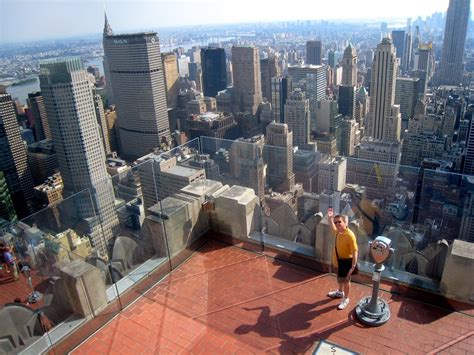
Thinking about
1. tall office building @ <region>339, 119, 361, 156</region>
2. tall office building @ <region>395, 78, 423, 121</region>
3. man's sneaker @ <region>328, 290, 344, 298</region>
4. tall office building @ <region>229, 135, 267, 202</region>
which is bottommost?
tall office building @ <region>339, 119, 361, 156</region>

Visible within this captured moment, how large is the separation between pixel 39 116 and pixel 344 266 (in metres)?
44.6

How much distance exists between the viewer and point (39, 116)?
41469 mm

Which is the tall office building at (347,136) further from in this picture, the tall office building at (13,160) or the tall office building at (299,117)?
the tall office building at (13,160)

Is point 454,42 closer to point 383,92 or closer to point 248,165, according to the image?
point 383,92

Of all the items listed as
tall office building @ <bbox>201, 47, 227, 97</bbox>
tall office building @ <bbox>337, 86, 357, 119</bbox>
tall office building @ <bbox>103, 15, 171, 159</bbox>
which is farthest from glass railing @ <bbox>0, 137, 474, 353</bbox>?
tall office building @ <bbox>201, 47, 227, 97</bbox>

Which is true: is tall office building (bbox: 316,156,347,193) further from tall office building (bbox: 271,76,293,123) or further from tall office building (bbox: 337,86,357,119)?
tall office building (bbox: 271,76,293,123)

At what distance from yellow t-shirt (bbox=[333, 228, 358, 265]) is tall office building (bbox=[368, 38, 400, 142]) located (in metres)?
45.6

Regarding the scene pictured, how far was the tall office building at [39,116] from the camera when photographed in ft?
131

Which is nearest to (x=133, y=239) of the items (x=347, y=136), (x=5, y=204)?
(x=5, y=204)

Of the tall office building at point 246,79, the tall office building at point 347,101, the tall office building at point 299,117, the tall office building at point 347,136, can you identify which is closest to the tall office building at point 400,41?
the tall office building at point 246,79

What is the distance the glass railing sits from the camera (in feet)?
10.4

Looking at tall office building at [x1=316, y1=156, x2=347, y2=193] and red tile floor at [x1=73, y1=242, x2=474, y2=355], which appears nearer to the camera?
red tile floor at [x1=73, y1=242, x2=474, y2=355]

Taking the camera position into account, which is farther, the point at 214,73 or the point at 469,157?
the point at 214,73

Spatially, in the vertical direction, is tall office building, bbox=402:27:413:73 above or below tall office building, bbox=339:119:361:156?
above
